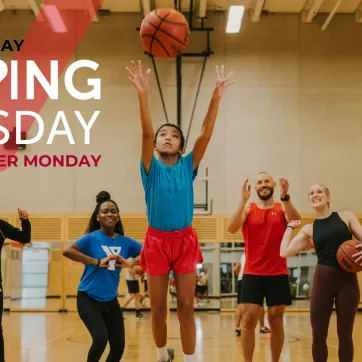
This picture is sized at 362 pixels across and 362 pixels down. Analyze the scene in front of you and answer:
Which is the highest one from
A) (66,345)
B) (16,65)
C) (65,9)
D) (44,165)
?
(65,9)

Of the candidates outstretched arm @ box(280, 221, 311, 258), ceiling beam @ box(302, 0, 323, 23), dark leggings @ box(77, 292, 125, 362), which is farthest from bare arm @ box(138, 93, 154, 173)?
ceiling beam @ box(302, 0, 323, 23)

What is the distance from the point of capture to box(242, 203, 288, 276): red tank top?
6.44m

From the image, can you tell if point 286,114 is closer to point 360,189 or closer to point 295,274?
point 360,189

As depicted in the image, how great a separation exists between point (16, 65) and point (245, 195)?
1295cm

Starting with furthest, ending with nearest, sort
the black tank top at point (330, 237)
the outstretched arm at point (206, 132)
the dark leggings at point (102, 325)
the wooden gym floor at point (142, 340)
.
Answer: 1. the wooden gym floor at point (142, 340)
2. the black tank top at point (330, 237)
3. the dark leggings at point (102, 325)
4. the outstretched arm at point (206, 132)

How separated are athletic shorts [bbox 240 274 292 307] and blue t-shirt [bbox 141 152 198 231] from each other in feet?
5.12

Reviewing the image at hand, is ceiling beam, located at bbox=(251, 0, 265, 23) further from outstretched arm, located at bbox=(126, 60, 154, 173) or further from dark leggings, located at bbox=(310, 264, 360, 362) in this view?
outstretched arm, located at bbox=(126, 60, 154, 173)

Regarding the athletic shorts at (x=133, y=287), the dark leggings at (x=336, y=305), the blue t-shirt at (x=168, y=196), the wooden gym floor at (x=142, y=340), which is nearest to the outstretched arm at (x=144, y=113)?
the blue t-shirt at (x=168, y=196)

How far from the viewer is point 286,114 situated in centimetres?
1775

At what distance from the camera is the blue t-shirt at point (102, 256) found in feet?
19.4

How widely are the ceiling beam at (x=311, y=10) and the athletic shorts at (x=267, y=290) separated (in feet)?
38.4

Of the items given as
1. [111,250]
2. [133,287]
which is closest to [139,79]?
[111,250]

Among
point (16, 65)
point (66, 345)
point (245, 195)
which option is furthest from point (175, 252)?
point (16, 65)

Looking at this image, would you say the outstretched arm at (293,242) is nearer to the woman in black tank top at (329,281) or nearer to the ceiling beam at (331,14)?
the woman in black tank top at (329,281)
